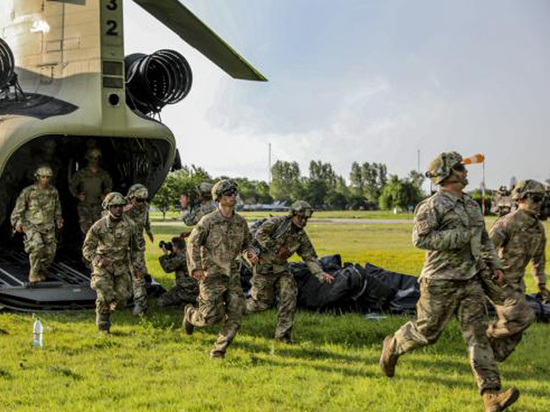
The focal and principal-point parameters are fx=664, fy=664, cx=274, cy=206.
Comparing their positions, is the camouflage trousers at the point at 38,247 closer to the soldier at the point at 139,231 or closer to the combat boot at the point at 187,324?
the soldier at the point at 139,231

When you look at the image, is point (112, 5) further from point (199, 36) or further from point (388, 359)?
point (388, 359)

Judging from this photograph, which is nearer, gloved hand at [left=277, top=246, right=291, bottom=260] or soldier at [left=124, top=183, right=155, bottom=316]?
gloved hand at [left=277, top=246, right=291, bottom=260]

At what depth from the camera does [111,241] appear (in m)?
8.18

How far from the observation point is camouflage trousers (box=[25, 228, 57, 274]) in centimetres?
980

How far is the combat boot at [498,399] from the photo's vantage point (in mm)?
4688

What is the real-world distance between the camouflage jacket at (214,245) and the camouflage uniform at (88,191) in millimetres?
4697

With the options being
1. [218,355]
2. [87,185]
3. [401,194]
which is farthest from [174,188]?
[218,355]

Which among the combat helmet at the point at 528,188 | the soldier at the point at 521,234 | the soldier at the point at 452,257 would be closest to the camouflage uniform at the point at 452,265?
the soldier at the point at 452,257

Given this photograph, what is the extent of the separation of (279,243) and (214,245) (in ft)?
3.83

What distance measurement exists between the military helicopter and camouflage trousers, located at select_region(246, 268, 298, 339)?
3.07 m

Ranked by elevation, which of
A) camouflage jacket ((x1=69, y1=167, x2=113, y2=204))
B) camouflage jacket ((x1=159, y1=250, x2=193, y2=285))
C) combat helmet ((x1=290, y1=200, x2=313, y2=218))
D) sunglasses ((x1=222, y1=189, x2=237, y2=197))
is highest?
camouflage jacket ((x1=69, y1=167, x2=113, y2=204))

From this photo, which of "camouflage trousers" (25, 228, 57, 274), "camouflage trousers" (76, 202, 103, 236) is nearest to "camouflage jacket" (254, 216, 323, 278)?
"camouflage trousers" (25, 228, 57, 274)

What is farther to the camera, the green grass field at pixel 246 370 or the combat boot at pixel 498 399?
the green grass field at pixel 246 370

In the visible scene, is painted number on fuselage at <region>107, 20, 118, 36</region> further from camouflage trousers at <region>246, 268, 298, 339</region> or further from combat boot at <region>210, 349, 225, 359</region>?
combat boot at <region>210, 349, 225, 359</region>
